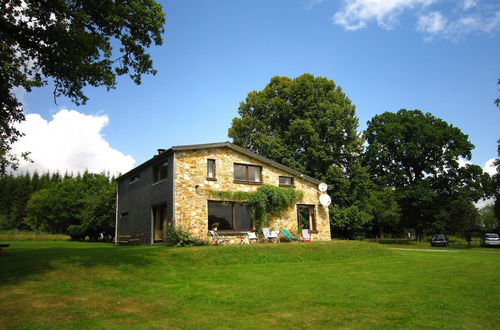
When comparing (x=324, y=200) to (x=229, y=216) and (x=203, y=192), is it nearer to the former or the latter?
(x=229, y=216)

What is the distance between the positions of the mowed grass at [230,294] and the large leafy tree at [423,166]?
27445 mm

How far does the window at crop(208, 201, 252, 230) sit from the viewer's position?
62.4 feet

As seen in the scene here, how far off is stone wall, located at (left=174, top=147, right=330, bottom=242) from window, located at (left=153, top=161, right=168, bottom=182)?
150 cm

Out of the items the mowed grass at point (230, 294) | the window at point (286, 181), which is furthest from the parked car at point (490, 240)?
the mowed grass at point (230, 294)

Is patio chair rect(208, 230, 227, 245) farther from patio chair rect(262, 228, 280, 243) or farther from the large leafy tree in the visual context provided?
the large leafy tree

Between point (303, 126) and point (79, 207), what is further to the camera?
point (79, 207)

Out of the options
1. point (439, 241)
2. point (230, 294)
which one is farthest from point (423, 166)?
point (230, 294)

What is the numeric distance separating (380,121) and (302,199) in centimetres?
2271

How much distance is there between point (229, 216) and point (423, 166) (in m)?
27.9

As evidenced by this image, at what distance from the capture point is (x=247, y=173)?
21156 mm

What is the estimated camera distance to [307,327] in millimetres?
5168

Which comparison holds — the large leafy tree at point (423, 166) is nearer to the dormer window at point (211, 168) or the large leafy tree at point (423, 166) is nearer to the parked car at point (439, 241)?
the parked car at point (439, 241)

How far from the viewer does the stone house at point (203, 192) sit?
1803 cm

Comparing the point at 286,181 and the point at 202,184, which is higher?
the point at 286,181
